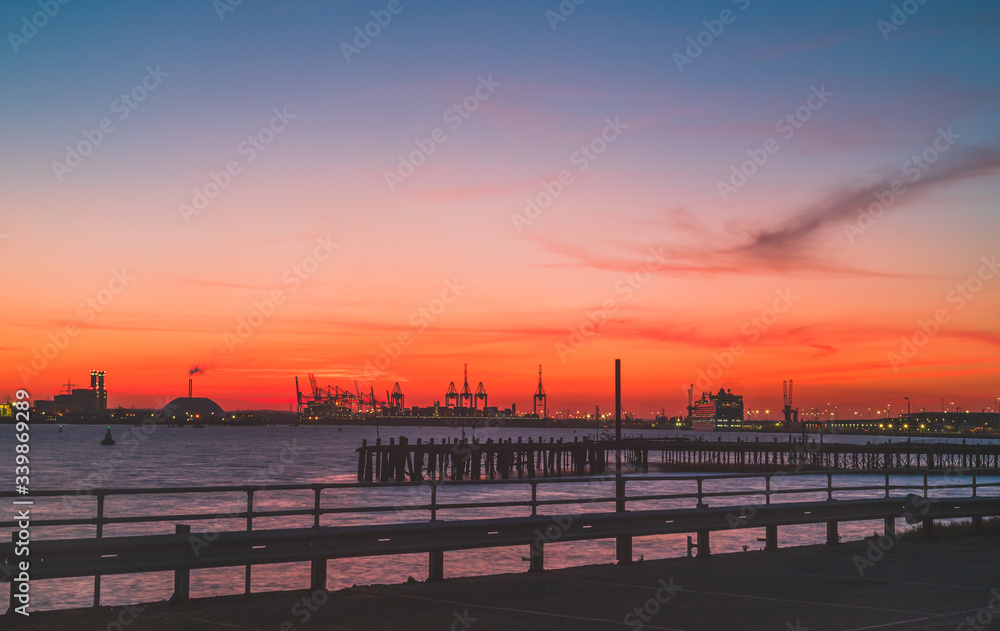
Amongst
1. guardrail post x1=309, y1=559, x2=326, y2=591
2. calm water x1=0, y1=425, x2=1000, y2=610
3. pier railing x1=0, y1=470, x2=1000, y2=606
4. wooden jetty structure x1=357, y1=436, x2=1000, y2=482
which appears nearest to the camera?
pier railing x1=0, y1=470, x2=1000, y2=606

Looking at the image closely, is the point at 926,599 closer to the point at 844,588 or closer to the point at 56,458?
the point at 844,588

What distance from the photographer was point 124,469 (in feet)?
314

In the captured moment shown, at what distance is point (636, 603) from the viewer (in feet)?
37.5

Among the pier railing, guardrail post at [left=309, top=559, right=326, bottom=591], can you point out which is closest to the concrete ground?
guardrail post at [left=309, top=559, right=326, bottom=591]

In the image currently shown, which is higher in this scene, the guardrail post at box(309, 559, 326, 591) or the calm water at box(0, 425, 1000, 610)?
the guardrail post at box(309, 559, 326, 591)

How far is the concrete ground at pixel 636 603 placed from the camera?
9992 millimetres

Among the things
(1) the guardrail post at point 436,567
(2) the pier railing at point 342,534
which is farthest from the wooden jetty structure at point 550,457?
(1) the guardrail post at point 436,567

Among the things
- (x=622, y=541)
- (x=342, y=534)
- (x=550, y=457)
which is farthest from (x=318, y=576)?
(x=550, y=457)

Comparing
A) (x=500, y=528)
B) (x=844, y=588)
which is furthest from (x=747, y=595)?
(x=500, y=528)

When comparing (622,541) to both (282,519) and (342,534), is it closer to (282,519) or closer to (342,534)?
(342,534)

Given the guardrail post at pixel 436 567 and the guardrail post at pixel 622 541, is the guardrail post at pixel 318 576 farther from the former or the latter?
the guardrail post at pixel 622 541

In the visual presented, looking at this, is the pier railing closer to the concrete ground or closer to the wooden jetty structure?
the concrete ground

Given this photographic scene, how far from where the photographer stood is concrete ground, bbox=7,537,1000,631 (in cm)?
999

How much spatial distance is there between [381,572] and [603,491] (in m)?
47.6
